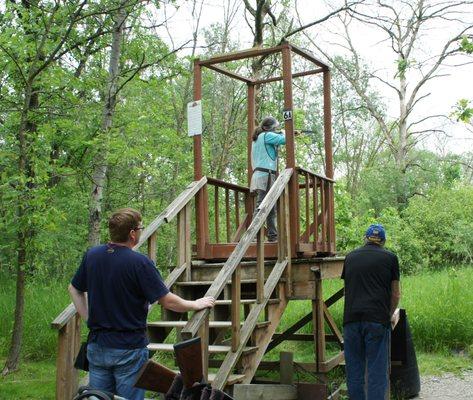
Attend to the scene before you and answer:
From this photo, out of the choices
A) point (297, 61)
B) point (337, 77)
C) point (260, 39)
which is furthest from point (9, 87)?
point (337, 77)

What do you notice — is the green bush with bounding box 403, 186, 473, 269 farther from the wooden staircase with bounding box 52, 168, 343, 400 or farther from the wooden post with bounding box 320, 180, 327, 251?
the wooden post with bounding box 320, 180, 327, 251

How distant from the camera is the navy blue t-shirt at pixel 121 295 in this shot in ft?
12.5

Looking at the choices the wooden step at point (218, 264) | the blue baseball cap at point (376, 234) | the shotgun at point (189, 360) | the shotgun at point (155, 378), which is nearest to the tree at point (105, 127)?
the wooden step at point (218, 264)

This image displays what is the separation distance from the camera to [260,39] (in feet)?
43.9

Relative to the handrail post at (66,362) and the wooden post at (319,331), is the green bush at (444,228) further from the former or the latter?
the handrail post at (66,362)

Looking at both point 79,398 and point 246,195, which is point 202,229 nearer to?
point 246,195

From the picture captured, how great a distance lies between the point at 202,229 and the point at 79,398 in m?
5.16

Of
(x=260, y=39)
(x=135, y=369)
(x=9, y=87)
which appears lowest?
(x=135, y=369)

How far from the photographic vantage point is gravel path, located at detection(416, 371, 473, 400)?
8.05 m

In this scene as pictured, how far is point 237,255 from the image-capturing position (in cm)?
558

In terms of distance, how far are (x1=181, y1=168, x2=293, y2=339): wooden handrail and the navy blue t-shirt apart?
604 millimetres

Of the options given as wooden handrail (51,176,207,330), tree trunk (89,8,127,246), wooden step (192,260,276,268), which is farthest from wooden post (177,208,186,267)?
tree trunk (89,8,127,246)

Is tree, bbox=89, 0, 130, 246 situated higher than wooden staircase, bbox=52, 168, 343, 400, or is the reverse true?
tree, bbox=89, 0, 130, 246

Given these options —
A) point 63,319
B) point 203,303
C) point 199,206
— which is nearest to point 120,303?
point 203,303
